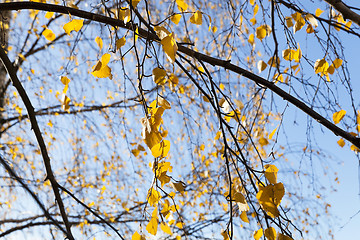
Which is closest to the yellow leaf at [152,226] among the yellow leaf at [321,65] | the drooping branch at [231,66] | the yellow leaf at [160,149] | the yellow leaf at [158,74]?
the yellow leaf at [160,149]

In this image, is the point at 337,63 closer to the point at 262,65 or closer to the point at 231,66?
the point at 262,65

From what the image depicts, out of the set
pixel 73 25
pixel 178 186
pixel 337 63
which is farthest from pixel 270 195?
pixel 337 63

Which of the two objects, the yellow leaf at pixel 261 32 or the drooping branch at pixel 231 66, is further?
the yellow leaf at pixel 261 32

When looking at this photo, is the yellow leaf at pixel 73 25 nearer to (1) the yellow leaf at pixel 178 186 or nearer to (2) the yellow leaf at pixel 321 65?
(1) the yellow leaf at pixel 178 186

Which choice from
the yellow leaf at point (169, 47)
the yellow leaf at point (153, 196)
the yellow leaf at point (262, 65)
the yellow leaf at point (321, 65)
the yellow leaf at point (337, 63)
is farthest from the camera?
the yellow leaf at point (262, 65)

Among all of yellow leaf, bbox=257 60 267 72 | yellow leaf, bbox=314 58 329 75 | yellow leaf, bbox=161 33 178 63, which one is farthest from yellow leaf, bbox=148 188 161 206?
yellow leaf, bbox=257 60 267 72

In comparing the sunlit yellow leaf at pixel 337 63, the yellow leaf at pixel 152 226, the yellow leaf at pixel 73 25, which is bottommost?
the yellow leaf at pixel 152 226

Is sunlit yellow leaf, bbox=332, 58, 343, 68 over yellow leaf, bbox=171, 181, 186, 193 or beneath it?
over

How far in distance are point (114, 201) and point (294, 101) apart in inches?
86.7

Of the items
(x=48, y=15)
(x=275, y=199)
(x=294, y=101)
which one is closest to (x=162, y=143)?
(x=275, y=199)

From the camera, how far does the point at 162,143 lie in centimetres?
73

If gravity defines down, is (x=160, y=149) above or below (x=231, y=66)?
below

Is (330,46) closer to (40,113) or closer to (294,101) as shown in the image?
(294,101)

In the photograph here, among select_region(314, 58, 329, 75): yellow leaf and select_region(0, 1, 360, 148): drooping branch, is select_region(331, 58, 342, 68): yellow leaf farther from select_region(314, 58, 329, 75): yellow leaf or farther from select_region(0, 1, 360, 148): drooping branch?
select_region(0, 1, 360, 148): drooping branch
